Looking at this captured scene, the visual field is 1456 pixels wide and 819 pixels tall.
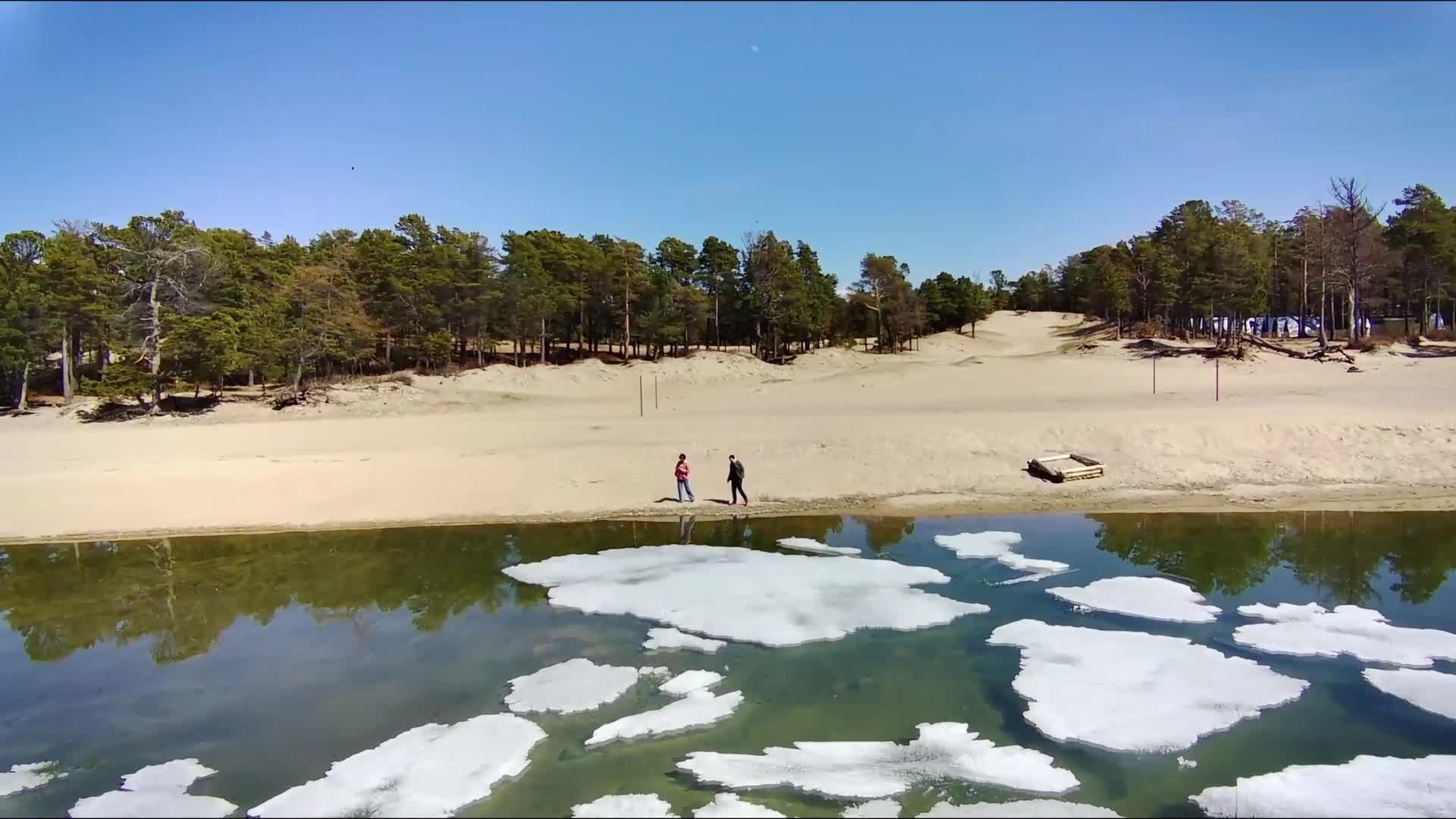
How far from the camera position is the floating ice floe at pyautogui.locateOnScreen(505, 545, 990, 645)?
1303 centimetres

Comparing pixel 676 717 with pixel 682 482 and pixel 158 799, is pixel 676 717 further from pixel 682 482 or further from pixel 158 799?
pixel 682 482

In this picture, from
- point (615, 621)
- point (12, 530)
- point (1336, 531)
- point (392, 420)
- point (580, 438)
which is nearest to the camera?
point (615, 621)

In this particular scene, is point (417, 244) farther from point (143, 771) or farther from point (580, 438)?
point (143, 771)

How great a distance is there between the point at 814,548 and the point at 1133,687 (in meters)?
8.48

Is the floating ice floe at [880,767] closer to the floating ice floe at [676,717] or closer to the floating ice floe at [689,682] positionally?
the floating ice floe at [676,717]

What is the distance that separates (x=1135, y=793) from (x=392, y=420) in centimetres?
3300

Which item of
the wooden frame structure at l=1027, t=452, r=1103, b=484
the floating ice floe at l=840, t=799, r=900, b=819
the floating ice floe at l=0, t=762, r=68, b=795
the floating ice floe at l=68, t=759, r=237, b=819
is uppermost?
the wooden frame structure at l=1027, t=452, r=1103, b=484

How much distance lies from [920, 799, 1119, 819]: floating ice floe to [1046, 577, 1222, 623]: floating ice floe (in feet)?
20.6

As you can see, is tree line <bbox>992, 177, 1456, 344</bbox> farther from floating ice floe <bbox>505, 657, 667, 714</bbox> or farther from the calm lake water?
floating ice floe <bbox>505, 657, 667, 714</bbox>

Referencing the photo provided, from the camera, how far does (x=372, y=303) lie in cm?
5116

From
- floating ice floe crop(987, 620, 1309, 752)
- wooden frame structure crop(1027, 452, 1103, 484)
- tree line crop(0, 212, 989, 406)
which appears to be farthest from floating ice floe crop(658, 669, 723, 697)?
tree line crop(0, 212, 989, 406)

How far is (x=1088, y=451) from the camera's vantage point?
2505 cm

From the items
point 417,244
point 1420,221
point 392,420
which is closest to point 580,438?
point 392,420

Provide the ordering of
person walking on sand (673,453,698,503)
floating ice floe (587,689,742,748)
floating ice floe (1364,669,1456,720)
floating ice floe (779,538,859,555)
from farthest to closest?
person walking on sand (673,453,698,503), floating ice floe (779,538,859,555), floating ice floe (1364,669,1456,720), floating ice floe (587,689,742,748)
